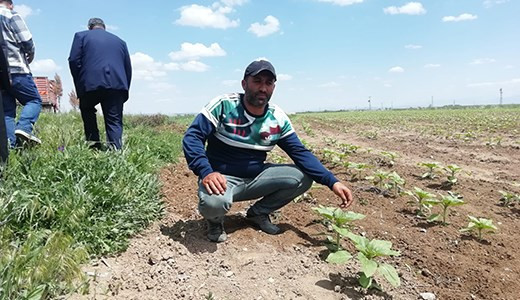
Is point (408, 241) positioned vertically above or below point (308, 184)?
below

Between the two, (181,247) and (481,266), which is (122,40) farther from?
(481,266)

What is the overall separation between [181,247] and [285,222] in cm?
106

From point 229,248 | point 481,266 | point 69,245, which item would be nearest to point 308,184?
point 229,248

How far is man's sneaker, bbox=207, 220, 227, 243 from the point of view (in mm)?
2766

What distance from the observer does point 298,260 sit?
8.58 ft

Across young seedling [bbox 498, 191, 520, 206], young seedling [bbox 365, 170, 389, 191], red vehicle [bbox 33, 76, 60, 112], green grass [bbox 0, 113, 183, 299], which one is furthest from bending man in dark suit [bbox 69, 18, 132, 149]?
red vehicle [bbox 33, 76, 60, 112]

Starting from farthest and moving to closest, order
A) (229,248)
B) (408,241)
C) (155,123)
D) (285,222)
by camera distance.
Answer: (155,123) → (285,222) → (408,241) → (229,248)

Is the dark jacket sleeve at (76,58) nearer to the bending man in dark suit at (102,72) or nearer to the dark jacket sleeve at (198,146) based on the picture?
the bending man in dark suit at (102,72)

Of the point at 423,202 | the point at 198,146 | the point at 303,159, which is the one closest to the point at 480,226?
the point at 423,202

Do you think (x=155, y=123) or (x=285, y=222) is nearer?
(x=285, y=222)

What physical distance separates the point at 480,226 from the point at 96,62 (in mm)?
4122

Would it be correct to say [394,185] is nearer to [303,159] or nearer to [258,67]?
[303,159]

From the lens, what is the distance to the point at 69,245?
2100 mm

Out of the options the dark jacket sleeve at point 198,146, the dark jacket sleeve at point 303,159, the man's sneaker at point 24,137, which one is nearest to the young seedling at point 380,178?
the dark jacket sleeve at point 303,159
